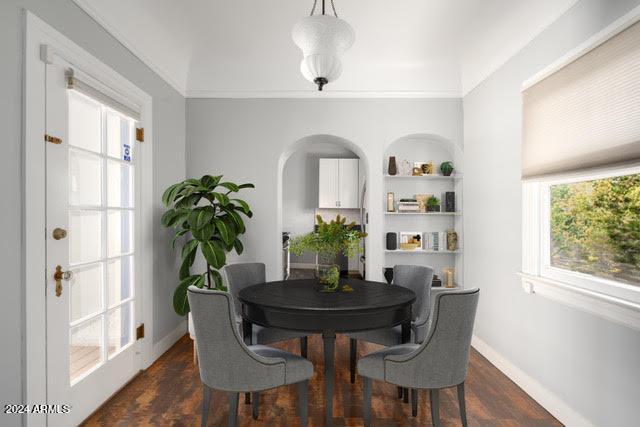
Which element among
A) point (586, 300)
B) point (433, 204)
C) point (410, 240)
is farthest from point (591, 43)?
point (410, 240)

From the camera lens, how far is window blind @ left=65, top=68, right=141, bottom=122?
7.05 feet

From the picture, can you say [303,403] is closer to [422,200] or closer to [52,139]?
[52,139]

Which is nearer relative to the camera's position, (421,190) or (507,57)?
(507,57)

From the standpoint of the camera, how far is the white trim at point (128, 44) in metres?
2.30

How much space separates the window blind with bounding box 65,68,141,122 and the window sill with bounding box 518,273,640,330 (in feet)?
11.0

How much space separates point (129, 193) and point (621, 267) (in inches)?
136

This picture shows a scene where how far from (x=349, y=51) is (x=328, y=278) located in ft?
7.95

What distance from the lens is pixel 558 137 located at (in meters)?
2.39

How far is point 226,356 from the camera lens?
1.88 m

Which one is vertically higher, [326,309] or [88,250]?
[88,250]

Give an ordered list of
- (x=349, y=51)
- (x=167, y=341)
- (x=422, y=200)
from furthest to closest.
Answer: (x=422, y=200)
(x=349, y=51)
(x=167, y=341)

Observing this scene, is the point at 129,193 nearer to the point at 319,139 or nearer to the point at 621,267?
the point at 319,139

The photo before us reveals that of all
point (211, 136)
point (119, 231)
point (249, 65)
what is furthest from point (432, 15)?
point (119, 231)

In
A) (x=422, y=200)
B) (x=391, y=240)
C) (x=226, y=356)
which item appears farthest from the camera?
(x=422, y=200)
